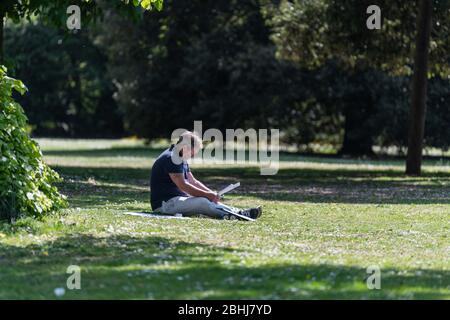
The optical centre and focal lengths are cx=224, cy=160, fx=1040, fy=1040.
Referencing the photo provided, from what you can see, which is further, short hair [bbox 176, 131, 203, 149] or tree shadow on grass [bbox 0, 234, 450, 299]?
short hair [bbox 176, 131, 203, 149]

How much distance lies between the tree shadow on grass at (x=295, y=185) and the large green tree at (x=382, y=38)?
256 cm

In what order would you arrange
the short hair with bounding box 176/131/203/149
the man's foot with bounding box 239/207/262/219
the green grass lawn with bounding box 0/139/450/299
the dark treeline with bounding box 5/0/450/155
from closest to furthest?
the green grass lawn with bounding box 0/139/450/299, the short hair with bounding box 176/131/203/149, the man's foot with bounding box 239/207/262/219, the dark treeline with bounding box 5/0/450/155

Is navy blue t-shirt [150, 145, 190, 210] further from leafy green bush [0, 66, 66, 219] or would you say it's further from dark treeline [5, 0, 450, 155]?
dark treeline [5, 0, 450, 155]

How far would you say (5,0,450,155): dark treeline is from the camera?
159 ft

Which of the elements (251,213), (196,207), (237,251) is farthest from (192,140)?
(237,251)

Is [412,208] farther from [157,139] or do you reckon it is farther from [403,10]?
[157,139]

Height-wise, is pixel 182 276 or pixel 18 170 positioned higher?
pixel 18 170

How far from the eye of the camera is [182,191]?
57.3ft

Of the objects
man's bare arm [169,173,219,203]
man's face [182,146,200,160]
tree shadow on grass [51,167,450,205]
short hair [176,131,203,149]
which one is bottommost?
tree shadow on grass [51,167,450,205]

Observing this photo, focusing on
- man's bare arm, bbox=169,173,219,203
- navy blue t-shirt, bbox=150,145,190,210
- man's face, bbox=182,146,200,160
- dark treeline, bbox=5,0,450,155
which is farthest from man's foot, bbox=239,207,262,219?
dark treeline, bbox=5,0,450,155

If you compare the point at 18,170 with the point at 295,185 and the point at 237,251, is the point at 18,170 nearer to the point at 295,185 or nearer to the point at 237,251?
the point at 237,251

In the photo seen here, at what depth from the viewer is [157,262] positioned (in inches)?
467

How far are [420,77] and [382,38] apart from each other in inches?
146
